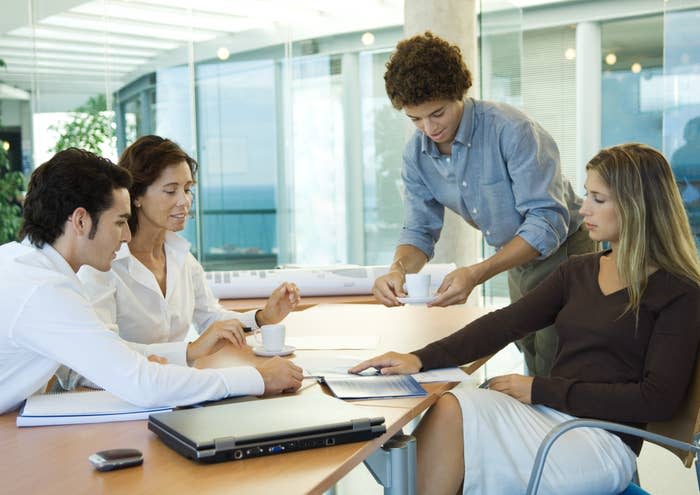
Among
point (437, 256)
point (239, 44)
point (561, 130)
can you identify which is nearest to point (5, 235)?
point (239, 44)

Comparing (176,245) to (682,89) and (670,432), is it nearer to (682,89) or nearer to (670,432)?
(670,432)

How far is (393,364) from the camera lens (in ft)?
7.63

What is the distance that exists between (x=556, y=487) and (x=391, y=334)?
42.1 inches

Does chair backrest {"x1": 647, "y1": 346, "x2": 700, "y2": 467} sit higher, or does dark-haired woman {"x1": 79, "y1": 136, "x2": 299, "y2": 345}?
dark-haired woman {"x1": 79, "y1": 136, "x2": 299, "y2": 345}

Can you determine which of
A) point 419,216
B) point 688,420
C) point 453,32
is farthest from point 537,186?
point 453,32

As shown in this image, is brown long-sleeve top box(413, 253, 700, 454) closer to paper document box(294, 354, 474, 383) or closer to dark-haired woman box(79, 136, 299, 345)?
paper document box(294, 354, 474, 383)

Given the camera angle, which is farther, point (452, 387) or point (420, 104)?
point (420, 104)

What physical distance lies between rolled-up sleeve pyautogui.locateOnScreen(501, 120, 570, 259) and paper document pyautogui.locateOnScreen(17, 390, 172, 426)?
61.8 inches

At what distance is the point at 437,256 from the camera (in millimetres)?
5773

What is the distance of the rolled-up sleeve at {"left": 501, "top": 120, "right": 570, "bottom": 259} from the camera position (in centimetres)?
302

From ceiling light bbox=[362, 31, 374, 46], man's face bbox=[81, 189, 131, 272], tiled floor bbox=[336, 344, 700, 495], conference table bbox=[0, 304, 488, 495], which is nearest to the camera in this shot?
conference table bbox=[0, 304, 488, 495]

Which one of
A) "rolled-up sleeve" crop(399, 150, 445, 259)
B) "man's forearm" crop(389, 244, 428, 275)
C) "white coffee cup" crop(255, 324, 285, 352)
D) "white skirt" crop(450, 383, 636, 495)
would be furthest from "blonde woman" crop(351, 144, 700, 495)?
"rolled-up sleeve" crop(399, 150, 445, 259)

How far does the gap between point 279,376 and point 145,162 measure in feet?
3.72

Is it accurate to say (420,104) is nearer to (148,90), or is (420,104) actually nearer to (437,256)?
(437,256)
